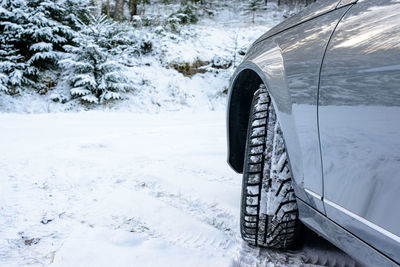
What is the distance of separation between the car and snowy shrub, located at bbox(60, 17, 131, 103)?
5503mm

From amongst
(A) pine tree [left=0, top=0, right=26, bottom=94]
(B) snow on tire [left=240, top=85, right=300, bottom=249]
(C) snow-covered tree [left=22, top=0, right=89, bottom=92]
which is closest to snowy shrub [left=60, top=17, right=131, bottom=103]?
(C) snow-covered tree [left=22, top=0, right=89, bottom=92]

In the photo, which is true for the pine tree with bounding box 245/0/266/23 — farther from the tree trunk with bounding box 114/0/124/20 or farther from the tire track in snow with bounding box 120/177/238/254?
the tire track in snow with bounding box 120/177/238/254

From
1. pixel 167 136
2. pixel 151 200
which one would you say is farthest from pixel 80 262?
pixel 167 136

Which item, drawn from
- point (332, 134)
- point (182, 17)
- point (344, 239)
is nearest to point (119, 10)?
point (182, 17)

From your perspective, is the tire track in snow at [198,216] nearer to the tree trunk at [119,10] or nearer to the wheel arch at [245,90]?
the wheel arch at [245,90]

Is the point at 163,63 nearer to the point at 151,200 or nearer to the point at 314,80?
the point at 151,200

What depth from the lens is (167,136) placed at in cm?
369

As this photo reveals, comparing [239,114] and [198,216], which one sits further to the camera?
[239,114]

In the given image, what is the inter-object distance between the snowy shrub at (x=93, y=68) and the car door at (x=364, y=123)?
19.3ft

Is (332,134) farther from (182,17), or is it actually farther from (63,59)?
(182,17)

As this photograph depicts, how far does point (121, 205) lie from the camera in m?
1.62

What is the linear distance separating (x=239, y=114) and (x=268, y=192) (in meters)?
0.73

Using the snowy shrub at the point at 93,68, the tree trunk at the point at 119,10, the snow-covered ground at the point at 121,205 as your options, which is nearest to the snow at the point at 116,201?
the snow-covered ground at the point at 121,205

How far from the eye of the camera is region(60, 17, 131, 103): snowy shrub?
595 cm
